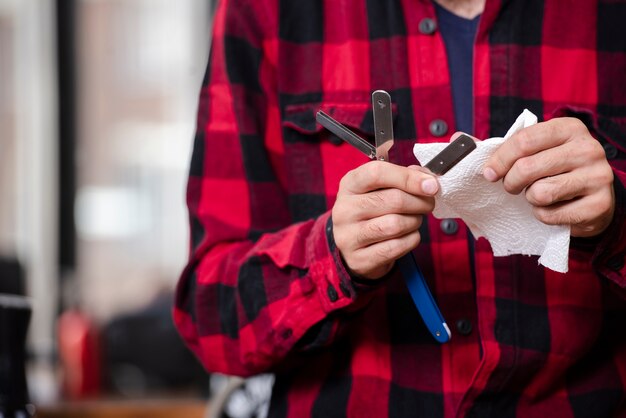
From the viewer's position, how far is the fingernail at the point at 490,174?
0.79 meters

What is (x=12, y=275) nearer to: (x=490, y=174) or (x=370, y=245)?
(x=370, y=245)

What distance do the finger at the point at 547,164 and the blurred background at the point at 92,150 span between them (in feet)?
10.6

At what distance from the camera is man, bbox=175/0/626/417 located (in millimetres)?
964

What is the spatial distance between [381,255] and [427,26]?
316 mm

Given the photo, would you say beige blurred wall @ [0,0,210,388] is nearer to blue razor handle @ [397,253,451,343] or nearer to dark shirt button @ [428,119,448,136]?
dark shirt button @ [428,119,448,136]

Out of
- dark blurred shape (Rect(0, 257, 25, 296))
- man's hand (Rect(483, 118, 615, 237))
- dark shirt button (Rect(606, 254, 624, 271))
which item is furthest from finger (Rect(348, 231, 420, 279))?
dark blurred shape (Rect(0, 257, 25, 296))

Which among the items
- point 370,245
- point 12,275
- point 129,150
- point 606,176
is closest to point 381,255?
point 370,245

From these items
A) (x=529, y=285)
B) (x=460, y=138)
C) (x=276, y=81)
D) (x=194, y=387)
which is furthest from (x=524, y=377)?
(x=194, y=387)

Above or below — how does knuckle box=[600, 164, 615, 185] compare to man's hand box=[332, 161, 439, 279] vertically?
above

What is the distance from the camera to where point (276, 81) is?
1105 mm

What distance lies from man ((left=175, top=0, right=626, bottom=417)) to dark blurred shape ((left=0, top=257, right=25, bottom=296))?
2497 millimetres

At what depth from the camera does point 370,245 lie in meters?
0.86

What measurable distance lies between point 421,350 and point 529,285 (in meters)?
0.14

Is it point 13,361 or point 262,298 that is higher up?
point 262,298
